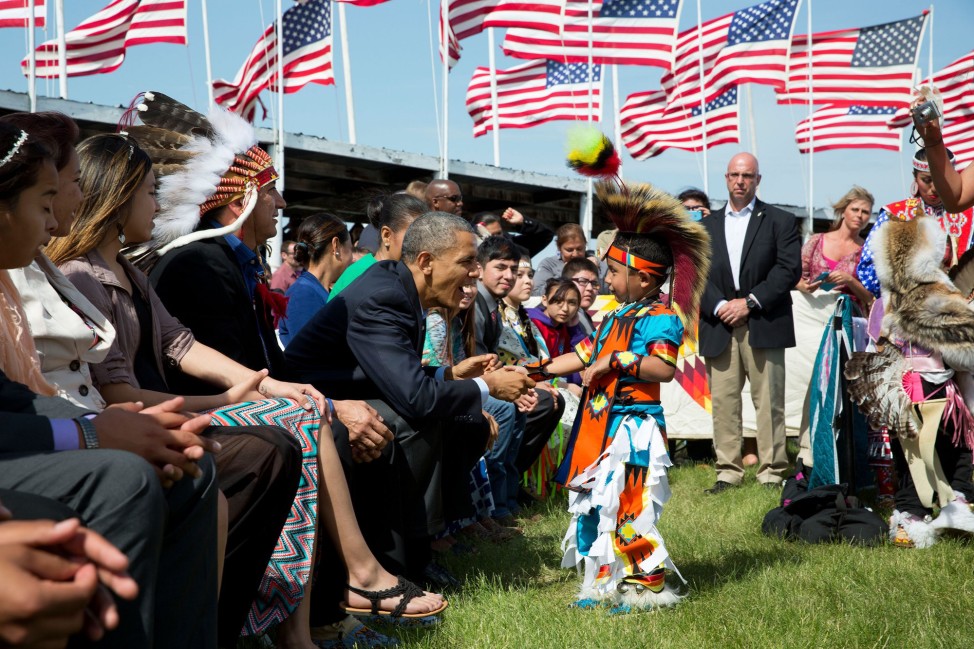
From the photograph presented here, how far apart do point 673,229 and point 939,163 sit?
1.18m

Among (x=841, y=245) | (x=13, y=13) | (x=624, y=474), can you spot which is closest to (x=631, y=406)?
(x=624, y=474)

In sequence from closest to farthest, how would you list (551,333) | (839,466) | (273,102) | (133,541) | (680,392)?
1. (133,541)
2. (839,466)
3. (551,333)
4. (680,392)
5. (273,102)

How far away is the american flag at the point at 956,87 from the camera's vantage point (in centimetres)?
1494

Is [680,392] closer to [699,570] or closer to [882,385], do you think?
[882,385]

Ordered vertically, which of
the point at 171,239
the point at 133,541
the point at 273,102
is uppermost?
the point at 273,102

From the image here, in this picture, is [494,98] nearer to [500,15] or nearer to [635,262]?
[500,15]

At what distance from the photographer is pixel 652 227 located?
4555 mm

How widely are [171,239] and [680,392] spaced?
18.4 feet

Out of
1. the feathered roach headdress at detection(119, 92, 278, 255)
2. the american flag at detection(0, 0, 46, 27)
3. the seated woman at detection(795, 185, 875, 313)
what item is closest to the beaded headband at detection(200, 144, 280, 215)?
the feathered roach headdress at detection(119, 92, 278, 255)

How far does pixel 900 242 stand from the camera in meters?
5.38

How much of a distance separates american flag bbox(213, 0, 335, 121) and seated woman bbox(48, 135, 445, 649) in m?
10.1

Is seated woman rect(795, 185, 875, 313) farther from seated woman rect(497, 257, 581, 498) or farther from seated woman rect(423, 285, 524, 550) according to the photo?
seated woman rect(423, 285, 524, 550)

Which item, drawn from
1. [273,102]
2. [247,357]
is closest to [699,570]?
[247,357]

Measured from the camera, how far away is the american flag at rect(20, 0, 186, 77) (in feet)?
41.1
